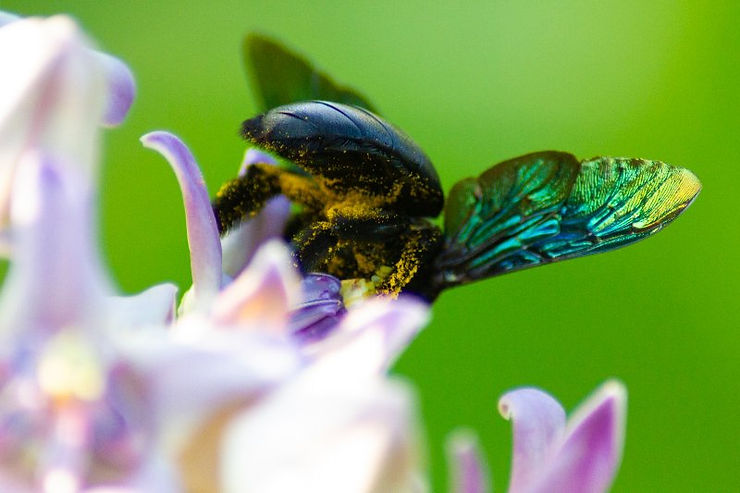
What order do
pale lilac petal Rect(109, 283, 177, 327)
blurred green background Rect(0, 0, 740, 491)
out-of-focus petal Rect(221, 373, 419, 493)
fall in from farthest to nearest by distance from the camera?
blurred green background Rect(0, 0, 740, 491)
pale lilac petal Rect(109, 283, 177, 327)
out-of-focus petal Rect(221, 373, 419, 493)

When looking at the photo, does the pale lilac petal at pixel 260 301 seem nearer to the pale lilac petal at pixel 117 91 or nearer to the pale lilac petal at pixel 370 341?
the pale lilac petal at pixel 370 341

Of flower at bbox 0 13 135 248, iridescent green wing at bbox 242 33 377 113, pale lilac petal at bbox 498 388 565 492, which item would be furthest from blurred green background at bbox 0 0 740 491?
flower at bbox 0 13 135 248

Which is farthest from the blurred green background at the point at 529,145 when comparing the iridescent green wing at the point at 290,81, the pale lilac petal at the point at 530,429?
the pale lilac petal at the point at 530,429

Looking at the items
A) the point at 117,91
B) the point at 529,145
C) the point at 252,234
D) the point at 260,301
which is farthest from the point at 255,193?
the point at 529,145

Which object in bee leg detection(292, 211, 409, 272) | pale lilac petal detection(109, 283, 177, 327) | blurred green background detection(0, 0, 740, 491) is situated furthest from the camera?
blurred green background detection(0, 0, 740, 491)

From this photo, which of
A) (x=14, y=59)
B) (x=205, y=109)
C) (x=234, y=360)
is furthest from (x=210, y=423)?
(x=205, y=109)

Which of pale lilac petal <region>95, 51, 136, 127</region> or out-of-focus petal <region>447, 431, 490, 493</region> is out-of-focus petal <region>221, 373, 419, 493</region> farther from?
pale lilac petal <region>95, 51, 136, 127</region>

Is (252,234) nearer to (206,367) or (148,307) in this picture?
(148,307)
